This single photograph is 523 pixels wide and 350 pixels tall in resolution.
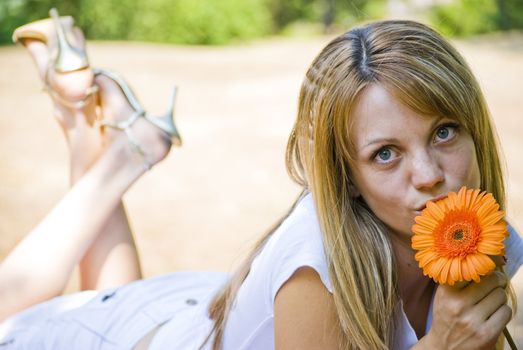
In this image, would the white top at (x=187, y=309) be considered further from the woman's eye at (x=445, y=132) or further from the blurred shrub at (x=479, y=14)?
the blurred shrub at (x=479, y=14)

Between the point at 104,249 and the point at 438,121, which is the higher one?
the point at 438,121

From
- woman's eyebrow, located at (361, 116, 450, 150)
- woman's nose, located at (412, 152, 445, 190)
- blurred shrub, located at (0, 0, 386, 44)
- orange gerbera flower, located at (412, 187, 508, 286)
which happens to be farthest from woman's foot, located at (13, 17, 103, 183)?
blurred shrub, located at (0, 0, 386, 44)

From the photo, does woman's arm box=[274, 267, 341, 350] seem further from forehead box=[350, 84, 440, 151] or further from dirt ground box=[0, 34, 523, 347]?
dirt ground box=[0, 34, 523, 347]

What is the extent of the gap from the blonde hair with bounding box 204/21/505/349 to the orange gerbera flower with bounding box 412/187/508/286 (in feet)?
0.97

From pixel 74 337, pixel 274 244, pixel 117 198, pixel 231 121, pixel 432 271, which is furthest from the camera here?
pixel 231 121

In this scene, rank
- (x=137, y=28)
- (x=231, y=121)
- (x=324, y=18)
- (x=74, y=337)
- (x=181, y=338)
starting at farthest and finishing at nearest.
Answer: (x=324, y=18) → (x=137, y=28) → (x=231, y=121) → (x=74, y=337) → (x=181, y=338)

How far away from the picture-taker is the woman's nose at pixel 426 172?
5.72ft

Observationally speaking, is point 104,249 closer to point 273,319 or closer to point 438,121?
point 273,319

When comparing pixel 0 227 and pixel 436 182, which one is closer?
pixel 436 182

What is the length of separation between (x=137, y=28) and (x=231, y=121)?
26.4 feet

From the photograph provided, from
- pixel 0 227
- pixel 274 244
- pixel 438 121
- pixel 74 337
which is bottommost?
pixel 0 227

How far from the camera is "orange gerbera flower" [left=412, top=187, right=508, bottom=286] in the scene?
5.09ft

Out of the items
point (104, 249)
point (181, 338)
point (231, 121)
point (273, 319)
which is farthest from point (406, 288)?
point (231, 121)

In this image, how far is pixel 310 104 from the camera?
6.47ft
